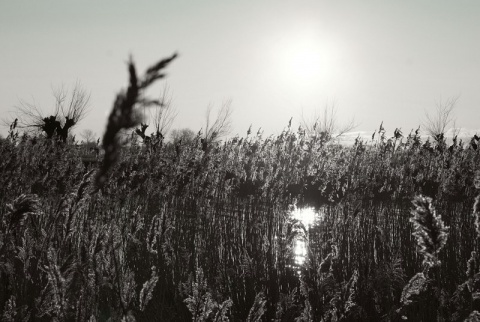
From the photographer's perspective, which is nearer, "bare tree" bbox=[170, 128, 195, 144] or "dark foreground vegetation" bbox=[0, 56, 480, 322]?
"dark foreground vegetation" bbox=[0, 56, 480, 322]

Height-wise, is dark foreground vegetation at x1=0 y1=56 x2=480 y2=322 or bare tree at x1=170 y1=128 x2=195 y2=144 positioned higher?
bare tree at x1=170 y1=128 x2=195 y2=144

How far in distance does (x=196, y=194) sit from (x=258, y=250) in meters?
2.56

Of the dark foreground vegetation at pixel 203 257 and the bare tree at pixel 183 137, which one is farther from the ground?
the bare tree at pixel 183 137

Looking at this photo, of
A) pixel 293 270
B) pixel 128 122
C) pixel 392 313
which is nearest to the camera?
pixel 128 122

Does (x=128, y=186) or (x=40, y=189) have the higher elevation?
(x=128, y=186)

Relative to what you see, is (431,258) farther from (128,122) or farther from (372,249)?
(372,249)

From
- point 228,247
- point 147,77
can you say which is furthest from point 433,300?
point 147,77

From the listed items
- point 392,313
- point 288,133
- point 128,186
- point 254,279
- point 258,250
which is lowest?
point 392,313

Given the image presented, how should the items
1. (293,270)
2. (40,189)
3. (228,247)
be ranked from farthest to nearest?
(40,189), (228,247), (293,270)

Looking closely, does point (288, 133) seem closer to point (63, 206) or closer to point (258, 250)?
point (258, 250)

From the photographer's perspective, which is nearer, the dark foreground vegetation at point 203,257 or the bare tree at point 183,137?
the dark foreground vegetation at point 203,257

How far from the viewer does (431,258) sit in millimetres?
1642

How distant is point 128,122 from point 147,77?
0.14 metres

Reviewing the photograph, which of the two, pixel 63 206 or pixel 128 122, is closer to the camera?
pixel 128 122
